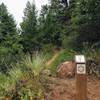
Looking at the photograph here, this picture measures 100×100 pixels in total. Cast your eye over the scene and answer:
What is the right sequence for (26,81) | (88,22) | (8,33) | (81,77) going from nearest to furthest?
(81,77) → (26,81) → (88,22) → (8,33)

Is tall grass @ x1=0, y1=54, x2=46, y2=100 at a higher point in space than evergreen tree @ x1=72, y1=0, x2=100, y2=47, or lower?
lower

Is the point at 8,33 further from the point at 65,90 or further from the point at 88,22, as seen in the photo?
the point at 65,90

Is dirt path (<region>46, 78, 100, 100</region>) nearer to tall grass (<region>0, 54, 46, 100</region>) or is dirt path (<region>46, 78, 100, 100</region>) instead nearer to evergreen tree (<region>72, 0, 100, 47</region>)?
tall grass (<region>0, 54, 46, 100</region>)

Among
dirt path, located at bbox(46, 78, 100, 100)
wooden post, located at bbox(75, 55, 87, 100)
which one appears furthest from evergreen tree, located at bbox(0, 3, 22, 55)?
wooden post, located at bbox(75, 55, 87, 100)

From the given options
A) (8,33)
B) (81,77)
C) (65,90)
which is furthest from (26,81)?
(8,33)

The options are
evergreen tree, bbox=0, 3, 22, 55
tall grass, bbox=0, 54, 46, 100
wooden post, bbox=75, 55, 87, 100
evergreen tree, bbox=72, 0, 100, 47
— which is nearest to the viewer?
wooden post, bbox=75, 55, 87, 100

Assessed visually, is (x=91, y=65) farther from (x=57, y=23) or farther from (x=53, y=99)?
(x=57, y=23)

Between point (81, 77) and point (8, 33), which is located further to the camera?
point (8, 33)

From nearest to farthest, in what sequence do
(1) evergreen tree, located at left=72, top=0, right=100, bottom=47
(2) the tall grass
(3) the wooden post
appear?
(3) the wooden post
(2) the tall grass
(1) evergreen tree, located at left=72, top=0, right=100, bottom=47

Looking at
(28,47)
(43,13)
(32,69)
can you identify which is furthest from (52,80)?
(43,13)

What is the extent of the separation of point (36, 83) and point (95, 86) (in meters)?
1.58

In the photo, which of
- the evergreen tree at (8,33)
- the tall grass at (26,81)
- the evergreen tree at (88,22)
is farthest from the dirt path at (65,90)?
the evergreen tree at (8,33)

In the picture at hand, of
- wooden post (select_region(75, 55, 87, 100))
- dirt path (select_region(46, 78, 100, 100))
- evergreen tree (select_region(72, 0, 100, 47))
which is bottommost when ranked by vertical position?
dirt path (select_region(46, 78, 100, 100))

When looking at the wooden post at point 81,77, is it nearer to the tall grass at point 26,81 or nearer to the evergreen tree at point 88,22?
the tall grass at point 26,81
